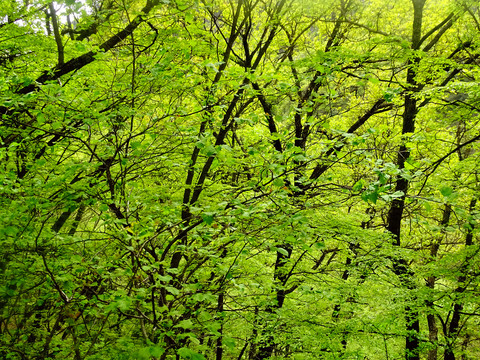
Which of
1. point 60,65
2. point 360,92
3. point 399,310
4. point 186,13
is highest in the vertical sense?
point 360,92

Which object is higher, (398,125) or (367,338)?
(398,125)

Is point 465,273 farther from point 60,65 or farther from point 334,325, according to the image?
point 60,65

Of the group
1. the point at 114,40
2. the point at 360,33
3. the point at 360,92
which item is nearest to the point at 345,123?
the point at 360,92

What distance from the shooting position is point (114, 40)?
532cm

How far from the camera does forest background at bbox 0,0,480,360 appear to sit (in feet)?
9.78

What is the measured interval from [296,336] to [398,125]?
1108 centimetres

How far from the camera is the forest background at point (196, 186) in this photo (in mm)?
2980

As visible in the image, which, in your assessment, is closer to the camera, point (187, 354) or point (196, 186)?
point (187, 354)

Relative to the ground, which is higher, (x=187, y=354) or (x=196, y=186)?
(x=196, y=186)

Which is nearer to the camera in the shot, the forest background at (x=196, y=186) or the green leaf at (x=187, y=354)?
the green leaf at (x=187, y=354)

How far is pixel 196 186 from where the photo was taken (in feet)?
17.5

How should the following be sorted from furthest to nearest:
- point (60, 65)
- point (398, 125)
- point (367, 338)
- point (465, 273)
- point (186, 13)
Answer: point (398, 125) < point (367, 338) < point (465, 273) < point (60, 65) < point (186, 13)

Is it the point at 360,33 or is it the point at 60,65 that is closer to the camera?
the point at 60,65

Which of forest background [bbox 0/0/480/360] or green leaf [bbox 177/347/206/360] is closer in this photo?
green leaf [bbox 177/347/206/360]
